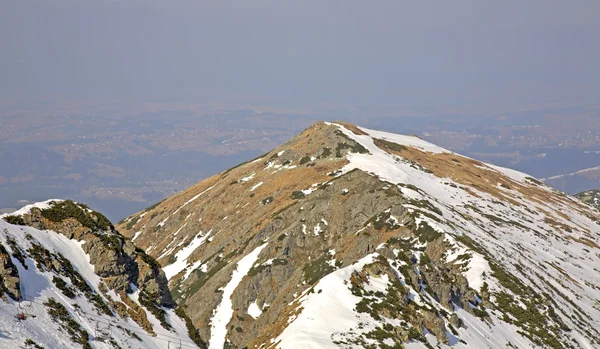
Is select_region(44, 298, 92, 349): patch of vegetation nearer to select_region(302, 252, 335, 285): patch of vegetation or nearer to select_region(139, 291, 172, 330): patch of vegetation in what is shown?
select_region(139, 291, 172, 330): patch of vegetation

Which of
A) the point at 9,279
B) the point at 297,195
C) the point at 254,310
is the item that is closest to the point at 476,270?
the point at 254,310

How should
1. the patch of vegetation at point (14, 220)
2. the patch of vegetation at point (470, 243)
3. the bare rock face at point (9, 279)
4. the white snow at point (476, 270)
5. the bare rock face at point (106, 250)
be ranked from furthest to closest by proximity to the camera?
1. the patch of vegetation at point (470, 243)
2. the white snow at point (476, 270)
3. the bare rock face at point (106, 250)
4. the patch of vegetation at point (14, 220)
5. the bare rock face at point (9, 279)

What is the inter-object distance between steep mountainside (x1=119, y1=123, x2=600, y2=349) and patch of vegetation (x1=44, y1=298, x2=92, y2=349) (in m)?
14.5

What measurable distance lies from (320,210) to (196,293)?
76.2ft

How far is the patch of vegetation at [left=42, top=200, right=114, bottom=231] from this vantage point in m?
34.8

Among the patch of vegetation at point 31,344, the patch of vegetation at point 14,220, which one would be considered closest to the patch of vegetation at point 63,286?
the patch of vegetation at point 31,344

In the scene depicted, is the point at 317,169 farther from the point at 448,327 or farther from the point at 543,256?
the point at 448,327

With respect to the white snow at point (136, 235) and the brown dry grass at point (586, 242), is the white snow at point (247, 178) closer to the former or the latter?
the white snow at point (136, 235)

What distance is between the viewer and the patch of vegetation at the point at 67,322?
23859 millimetres

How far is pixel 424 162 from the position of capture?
137m

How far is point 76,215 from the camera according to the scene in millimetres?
35469

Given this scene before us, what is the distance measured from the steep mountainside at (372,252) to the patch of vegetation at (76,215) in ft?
46.2

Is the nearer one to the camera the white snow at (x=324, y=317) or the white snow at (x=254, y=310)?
the white snow at (x=324, y=317)

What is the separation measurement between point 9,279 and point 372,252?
52199 millimetres
